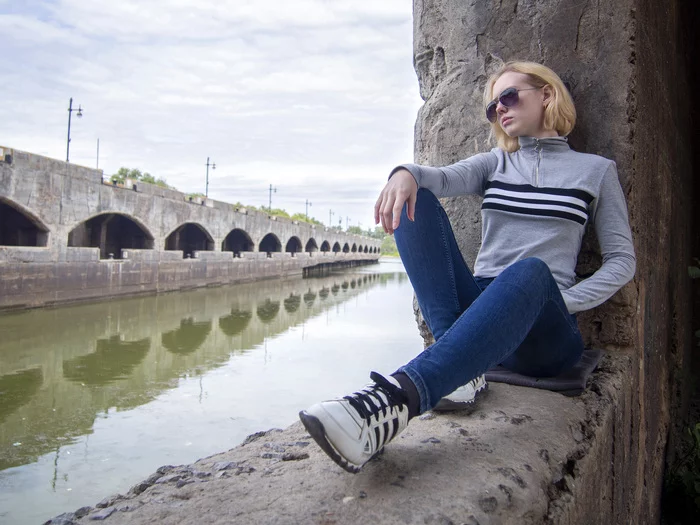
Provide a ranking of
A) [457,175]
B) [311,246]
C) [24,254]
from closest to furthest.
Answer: [457,175] → [24,254] → [311,246]

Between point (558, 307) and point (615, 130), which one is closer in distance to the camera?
point (558, 307)

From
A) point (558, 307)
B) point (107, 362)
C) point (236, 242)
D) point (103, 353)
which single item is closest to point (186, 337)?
point (103, 353)

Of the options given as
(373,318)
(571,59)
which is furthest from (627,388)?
(373,318)

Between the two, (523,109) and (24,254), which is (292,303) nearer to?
(24,254)

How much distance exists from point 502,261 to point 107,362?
4929mm

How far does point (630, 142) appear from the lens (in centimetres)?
154

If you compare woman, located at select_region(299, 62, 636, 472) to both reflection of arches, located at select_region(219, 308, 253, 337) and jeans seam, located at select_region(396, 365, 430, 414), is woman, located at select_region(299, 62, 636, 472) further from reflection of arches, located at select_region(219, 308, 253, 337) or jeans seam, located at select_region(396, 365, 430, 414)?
reflection of arches, located at select_region(219, 308, 253, 337)

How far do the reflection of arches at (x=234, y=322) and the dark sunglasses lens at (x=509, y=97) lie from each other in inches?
236

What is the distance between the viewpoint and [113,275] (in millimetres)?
10164

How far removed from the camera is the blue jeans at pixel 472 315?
96 centimetres

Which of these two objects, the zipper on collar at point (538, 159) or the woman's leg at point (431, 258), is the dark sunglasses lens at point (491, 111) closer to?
the zipper on collar at point (538, 159)

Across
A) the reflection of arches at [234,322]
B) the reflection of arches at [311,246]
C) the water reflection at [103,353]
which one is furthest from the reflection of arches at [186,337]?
the reflection of arches at [311,246]

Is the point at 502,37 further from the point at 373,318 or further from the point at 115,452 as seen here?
the point at 373,318

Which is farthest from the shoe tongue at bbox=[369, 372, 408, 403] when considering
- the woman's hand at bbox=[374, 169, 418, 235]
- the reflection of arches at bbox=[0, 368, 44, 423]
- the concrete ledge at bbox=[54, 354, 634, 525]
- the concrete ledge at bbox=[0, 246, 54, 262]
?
the concrete ledge at bbox=[0, 246, 54, 262]
